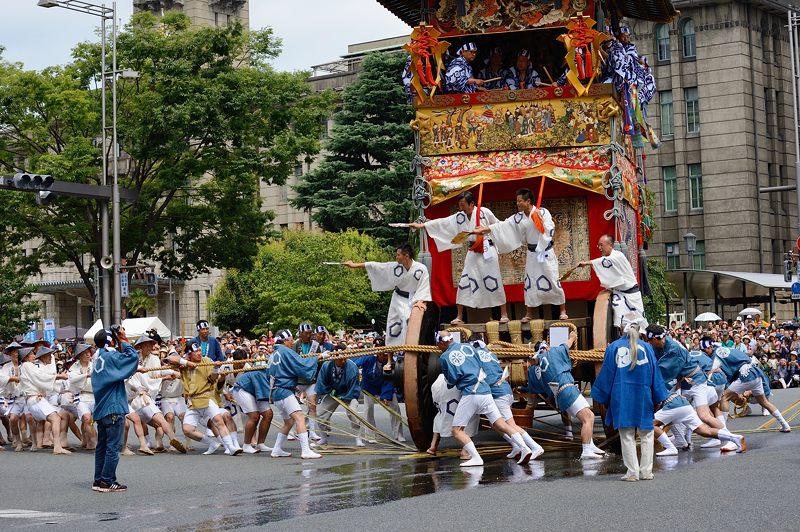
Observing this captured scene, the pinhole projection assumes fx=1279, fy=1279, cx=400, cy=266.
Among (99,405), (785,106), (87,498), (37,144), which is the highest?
(785,106)

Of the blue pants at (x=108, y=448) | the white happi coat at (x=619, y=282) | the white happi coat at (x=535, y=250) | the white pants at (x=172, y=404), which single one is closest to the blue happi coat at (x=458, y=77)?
the white happi coat at (x=535, y=250)

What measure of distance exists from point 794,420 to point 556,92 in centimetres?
754

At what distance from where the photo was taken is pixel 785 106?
5550 centimetres

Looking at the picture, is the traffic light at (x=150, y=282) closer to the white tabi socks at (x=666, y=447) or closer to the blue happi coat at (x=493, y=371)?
the blue happi coat at (x=493, y=371)

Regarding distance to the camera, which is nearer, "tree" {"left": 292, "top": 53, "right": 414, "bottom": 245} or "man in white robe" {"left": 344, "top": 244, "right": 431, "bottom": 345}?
"man in white robe" {"left": 344, "top": 244, "right": 431, "bottom": 345}

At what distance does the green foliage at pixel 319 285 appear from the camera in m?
48.6

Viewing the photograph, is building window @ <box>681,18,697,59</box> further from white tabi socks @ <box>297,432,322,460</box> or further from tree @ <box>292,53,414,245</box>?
white tabi socks @ <box>297,432,322,460</box>

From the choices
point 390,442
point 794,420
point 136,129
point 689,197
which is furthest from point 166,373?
point 689,197

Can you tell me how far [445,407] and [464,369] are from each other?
910mm

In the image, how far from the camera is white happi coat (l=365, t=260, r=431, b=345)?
1678cm

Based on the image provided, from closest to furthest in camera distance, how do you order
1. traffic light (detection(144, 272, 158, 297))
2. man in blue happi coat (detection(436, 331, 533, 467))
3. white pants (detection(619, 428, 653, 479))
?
white pants (detection(619, 428, 653, 479)) → man in blue happi coat (detection(436, 331, 533, 467)) → traffic light (detection(144, 272, 158, 297))

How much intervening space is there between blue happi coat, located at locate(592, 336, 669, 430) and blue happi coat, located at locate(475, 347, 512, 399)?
1.92m

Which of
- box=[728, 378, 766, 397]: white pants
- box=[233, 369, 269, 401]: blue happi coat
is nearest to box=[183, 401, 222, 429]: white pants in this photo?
box=[233, 369, 269, 401]: blue happi coat

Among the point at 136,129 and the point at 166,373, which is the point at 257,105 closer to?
the point at 136,129
